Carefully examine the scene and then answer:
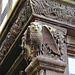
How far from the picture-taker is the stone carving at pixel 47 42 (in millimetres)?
5961

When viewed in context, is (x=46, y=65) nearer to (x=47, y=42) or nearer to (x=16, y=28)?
(x=47, y=42)

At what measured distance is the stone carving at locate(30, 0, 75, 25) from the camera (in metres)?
6.33

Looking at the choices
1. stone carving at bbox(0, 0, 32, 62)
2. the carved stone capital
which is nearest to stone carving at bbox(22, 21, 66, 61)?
the carved stone capital

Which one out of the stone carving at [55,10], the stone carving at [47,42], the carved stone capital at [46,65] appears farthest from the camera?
the stone carving at [55,10]

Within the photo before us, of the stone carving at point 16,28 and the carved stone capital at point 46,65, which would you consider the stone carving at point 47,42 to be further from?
the stone carving at point 16,28

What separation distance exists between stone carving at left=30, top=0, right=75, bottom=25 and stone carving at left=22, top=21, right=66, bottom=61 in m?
0.32

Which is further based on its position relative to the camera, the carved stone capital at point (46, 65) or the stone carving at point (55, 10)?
the stone carving at point (55, 10)

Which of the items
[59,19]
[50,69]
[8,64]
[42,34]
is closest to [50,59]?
[50,69]

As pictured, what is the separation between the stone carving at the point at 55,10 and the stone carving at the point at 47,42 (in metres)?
0.32

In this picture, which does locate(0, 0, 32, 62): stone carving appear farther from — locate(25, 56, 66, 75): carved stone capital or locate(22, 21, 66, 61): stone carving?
locate(25, 56, 66, 75): carved stone capital

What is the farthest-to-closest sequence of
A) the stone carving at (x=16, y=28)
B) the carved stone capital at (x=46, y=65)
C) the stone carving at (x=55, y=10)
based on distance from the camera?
1. the stone carving at (x=16, y=28)
2. the stone carving at (x=55, y=10)
3. the carved stone capital at (x=46, y=65)

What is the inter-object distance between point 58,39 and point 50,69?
0.74 m

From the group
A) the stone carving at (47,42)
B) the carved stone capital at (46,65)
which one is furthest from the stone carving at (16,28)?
the carved stone capital at (46,65)

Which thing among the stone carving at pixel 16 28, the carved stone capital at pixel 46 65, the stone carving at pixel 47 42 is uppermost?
the stone carving at pixel 16 28
